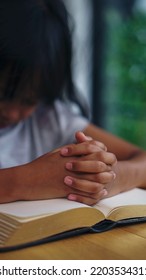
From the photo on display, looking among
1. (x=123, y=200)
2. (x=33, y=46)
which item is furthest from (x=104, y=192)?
(x=33, y=46)

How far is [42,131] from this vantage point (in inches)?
37.9

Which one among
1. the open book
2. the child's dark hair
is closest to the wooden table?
the open book

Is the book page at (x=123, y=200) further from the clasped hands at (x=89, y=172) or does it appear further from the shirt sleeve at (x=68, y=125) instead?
the shirt sleeve at (x=68, y=125)

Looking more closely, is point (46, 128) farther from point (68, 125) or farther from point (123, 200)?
point (123, 200)

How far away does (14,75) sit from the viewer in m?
0.78

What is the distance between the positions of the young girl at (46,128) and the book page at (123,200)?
0.01 meters

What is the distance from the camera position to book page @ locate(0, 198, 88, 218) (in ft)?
1.60

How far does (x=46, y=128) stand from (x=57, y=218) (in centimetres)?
50

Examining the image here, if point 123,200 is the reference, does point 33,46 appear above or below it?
above

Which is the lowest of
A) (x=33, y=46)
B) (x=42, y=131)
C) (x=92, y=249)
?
(x=92, y=249)

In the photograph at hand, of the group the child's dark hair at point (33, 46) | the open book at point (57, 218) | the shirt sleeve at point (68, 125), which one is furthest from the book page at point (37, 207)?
the shirt sleeve at point (68, 125)

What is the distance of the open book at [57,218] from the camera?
464 mm

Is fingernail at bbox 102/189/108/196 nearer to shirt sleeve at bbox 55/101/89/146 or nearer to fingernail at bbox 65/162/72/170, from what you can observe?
fingernail at bbox 65/162/72/170

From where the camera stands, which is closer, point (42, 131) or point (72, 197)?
point (72, 197)
